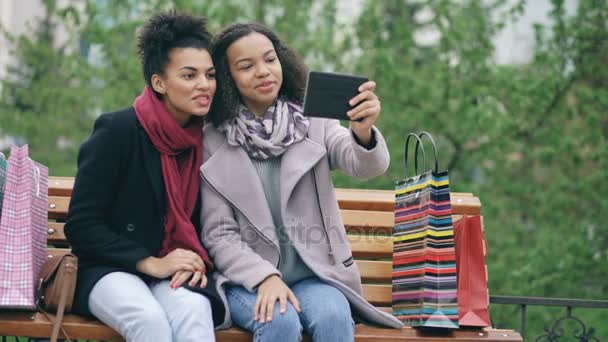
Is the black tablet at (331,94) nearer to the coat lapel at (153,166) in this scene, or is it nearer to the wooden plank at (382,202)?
the coat lapel at (153,166)

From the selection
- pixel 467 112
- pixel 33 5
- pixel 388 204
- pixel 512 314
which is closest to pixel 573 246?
pixel 512 314

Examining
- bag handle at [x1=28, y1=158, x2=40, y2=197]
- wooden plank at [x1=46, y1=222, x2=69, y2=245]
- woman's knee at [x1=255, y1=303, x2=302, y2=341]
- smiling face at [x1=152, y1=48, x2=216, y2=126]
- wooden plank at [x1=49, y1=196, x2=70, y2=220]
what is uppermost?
smiling face at [x1=152, y1=48, x2=216, y2=126]

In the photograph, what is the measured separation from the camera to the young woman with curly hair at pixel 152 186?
3.34m

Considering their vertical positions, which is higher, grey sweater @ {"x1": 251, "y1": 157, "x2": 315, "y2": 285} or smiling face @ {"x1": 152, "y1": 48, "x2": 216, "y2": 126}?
smiling face @ {"x1": 152, "y1": 48, "x2": 216, "y2": 126}

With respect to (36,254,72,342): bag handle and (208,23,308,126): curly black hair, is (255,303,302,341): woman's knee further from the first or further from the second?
(208,23,308,126): curly black hair

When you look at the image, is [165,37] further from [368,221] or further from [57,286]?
[368,221]

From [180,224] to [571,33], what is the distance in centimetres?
374

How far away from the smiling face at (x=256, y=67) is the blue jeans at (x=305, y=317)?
847 mm

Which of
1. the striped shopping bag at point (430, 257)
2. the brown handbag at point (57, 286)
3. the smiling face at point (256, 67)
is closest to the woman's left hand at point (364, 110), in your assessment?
the striped shopping bag at point (430, 257)

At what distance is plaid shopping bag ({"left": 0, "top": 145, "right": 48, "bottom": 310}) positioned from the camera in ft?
10.6

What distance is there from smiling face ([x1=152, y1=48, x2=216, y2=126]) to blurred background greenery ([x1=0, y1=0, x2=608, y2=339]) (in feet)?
8.98

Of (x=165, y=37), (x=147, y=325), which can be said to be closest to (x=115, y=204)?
(x=147, y=325)

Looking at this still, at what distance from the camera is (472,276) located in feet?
11.4

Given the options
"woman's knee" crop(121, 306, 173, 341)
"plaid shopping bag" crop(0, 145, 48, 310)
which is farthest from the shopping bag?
"plaid shopping bag" crop(0, 145, 48, 310)
